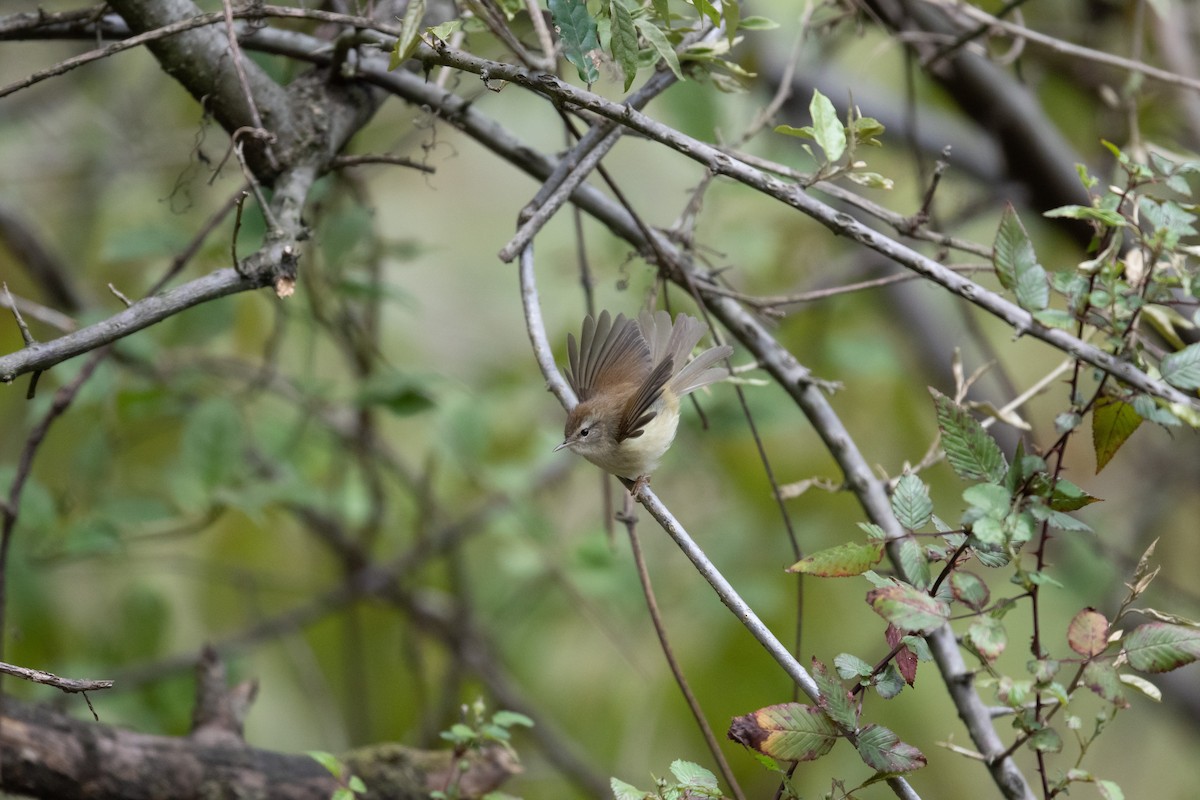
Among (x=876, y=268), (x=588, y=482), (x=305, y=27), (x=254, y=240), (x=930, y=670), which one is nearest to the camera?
(x=305, y=27)

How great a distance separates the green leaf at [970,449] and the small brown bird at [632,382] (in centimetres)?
53

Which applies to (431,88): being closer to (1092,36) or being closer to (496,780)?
(496,780)

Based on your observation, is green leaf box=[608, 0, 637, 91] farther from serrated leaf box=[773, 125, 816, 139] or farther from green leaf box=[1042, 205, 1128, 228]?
green leaf box=[1042, 205, 1128, 228]

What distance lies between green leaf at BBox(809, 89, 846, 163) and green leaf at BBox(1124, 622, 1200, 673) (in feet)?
2.33

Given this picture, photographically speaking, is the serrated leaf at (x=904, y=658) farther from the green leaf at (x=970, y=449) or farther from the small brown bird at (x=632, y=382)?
the small brown bird at (x=632, y=382)

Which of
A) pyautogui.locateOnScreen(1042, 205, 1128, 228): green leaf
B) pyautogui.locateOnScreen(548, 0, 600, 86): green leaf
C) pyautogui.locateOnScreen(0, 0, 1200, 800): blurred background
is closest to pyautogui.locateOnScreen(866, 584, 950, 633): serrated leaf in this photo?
pyautogui.locateOnScreen(1042, 205, 1128, 228): green leaf

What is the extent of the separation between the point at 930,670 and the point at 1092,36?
251cm

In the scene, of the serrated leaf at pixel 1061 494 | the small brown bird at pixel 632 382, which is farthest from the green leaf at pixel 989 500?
the small brown bird at pixel 632 382

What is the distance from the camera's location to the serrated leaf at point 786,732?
1.28 meters

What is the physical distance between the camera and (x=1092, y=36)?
151 inches

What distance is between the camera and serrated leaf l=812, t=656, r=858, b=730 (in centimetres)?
126

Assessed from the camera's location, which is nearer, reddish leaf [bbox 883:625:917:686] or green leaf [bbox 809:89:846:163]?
reddish leaf [bbox 883:625:917:686]

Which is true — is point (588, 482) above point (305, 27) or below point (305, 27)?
below

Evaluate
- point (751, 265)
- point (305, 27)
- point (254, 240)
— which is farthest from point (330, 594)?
point (305, 27)
